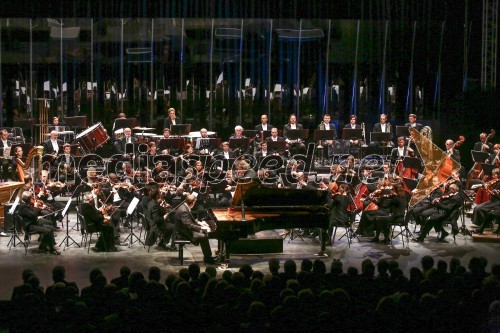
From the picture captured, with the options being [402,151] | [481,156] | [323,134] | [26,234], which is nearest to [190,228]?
[26,234]

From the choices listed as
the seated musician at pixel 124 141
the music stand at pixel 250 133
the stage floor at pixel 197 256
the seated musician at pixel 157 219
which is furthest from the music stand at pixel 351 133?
the seated musician at pixel 157 219

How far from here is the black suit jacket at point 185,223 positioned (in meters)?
14.3

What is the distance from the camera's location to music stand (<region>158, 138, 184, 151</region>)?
61.3ft

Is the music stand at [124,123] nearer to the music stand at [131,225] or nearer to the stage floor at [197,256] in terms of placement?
the music stand at [131,225]

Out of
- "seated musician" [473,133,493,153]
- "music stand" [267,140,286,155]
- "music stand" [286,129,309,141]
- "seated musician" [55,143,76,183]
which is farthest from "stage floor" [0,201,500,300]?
"music stand" [286,129,309,141]

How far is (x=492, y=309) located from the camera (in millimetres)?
8922

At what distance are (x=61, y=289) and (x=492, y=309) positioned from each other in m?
4.64

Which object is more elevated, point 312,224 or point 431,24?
point 431,24

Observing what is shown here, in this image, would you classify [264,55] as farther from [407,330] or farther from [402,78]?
[407,330]

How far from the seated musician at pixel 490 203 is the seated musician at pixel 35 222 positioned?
7.67m

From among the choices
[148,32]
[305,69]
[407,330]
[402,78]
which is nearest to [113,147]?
[148,32]

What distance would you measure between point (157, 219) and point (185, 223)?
0.91m

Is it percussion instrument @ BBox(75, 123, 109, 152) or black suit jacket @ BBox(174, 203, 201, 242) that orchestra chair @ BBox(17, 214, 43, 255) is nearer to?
black suit jacket @ BBox(174, 203, 201, 242)

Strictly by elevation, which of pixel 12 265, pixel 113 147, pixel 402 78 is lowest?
pixel 12 265
